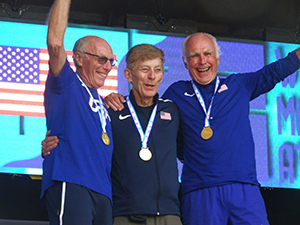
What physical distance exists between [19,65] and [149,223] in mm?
2810

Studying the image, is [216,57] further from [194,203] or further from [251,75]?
[194,203]

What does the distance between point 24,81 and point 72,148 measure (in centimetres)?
274

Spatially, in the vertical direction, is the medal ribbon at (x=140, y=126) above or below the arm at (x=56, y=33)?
below

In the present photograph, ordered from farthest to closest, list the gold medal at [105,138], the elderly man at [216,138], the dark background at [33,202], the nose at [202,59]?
the dark background at [33,202], the nose at [202,59], the elderly man at [216,138], the gold medal at [105,138]

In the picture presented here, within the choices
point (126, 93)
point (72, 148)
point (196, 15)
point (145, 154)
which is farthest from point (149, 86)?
point (196, 15)

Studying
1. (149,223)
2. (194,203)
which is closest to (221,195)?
(194,203)

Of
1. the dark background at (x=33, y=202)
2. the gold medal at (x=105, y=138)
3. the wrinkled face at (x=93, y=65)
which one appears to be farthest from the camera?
the dark background at (x=33, y=202)

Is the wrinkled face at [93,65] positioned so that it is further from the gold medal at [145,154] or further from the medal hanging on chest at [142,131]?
the gold medal at [145,154]

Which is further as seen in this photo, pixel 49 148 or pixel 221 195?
pixel 221 195

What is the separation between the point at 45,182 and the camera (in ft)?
8.34

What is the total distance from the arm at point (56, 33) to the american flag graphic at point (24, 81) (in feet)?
8.56

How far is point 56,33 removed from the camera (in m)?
2.50

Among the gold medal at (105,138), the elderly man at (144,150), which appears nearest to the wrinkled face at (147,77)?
the elderly man at (144,150)

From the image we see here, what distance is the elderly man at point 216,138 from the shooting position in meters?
2.95
